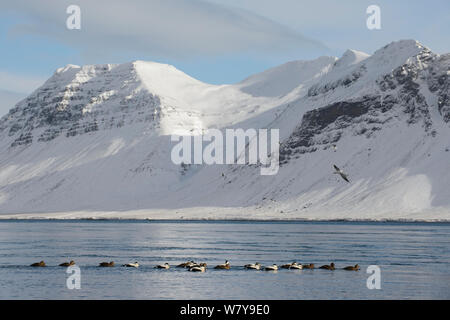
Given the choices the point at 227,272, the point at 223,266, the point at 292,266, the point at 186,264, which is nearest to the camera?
the point at 227,272

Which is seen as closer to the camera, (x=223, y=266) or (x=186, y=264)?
(x=223, y=266)

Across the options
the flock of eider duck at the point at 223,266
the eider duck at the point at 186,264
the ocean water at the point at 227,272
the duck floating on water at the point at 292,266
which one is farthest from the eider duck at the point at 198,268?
the duck floating on water at the point at 292,266

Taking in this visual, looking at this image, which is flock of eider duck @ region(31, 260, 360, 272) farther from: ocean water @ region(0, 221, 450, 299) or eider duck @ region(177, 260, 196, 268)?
ocean water @ region(0, 221, 450, 299)

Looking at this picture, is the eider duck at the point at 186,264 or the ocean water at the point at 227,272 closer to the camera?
the ocean water at the point at 227,272

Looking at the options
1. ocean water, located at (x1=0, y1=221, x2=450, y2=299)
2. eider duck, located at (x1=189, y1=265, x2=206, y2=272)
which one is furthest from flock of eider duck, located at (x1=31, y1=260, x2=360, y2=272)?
ocean water, located at (x1=0, y1=221, x2=450, y2=299)

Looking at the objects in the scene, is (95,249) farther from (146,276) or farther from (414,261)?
(414,261)

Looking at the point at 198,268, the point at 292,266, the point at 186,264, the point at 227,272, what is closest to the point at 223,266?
the point at 227,272

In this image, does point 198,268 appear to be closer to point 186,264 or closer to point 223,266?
point 223,266

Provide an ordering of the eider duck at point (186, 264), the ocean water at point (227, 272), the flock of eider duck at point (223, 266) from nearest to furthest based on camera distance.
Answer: the ocean water at point (227, 272) < the flock of eider duck at point (223, 266) < the eider duck at point (186, 264)

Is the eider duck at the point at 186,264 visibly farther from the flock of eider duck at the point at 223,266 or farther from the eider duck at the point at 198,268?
the eider duck at the point at 198,268
